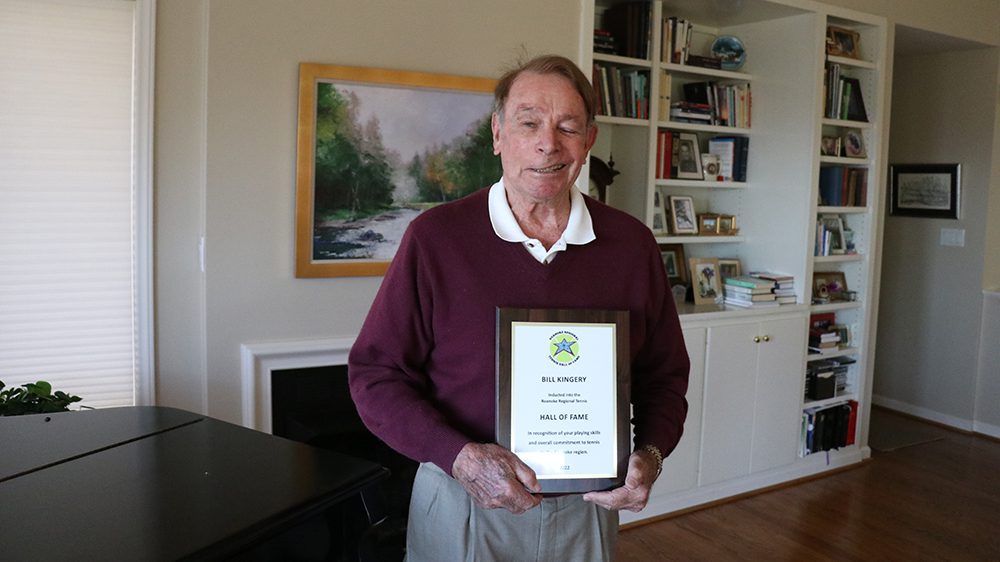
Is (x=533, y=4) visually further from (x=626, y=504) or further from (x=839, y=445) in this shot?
(x=839, y=445)

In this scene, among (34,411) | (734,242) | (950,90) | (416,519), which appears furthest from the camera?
(950,90)

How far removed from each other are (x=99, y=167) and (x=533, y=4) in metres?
1.63

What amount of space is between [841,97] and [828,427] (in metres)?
1.70

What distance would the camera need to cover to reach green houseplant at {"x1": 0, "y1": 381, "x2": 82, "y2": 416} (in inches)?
92.7

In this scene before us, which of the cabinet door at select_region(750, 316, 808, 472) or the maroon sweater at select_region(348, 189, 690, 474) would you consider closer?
the maroon sweater at select_region(348, 189, 690, 474)

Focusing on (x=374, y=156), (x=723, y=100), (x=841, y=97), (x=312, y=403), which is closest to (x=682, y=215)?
(x=723, y=100)

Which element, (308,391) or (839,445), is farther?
(839,445)

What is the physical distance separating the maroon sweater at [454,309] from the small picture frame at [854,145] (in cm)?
346

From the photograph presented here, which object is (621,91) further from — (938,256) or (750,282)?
(938,256)

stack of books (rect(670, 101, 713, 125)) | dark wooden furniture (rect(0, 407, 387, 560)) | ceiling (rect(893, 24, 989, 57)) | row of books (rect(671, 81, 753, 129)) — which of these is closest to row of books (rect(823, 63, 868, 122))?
row of books (rect(671, 81, 753, 129))

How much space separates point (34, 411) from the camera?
2.37 meters

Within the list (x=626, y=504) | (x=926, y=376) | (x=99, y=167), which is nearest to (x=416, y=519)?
(x=626, y=504)

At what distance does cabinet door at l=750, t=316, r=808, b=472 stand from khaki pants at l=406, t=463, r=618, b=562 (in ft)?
9.05

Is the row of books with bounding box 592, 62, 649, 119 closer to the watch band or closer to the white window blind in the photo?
the white window blind
